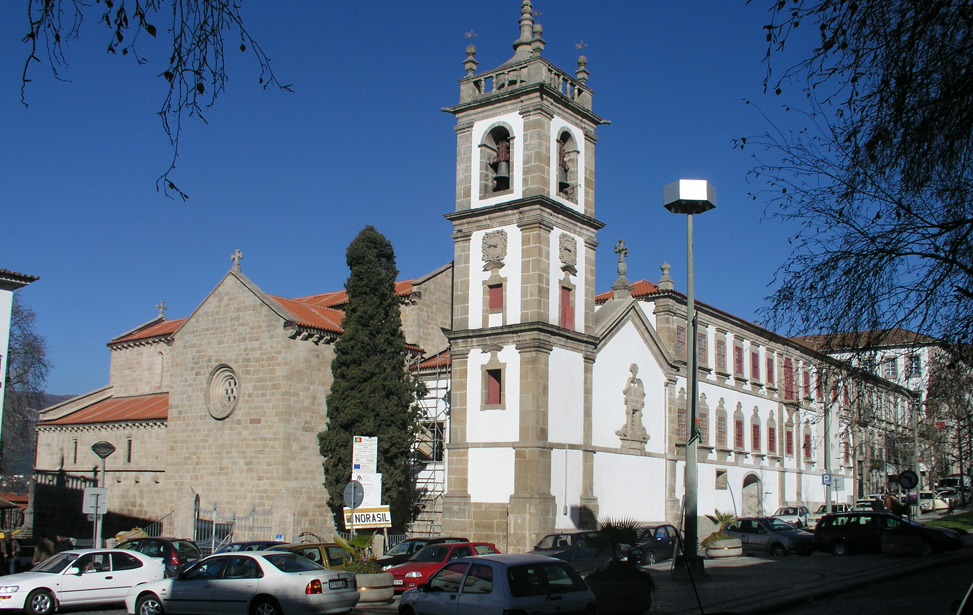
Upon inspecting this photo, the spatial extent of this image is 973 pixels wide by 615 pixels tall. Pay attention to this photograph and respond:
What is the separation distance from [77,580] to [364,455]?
8.68 metres

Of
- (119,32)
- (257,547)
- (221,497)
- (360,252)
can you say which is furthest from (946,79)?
(221,497)

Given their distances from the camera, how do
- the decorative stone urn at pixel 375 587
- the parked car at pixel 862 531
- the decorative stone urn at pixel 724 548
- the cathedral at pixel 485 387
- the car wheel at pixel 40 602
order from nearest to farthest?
the car wheel at pixel 40 602 → the decorative stone urn at pixel 375 587 → the parked car at pixel 862 531 → the decorative stone urn at pixel 724 548 → the cathedral at pixel 485 387

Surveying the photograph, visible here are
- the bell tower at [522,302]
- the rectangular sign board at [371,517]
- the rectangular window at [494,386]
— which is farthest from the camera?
the rectangular window at [494,386]

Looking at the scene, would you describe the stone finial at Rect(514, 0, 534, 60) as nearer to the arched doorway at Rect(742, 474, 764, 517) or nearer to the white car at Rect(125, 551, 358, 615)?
the white car at Rect(125, 551, 358, 615)

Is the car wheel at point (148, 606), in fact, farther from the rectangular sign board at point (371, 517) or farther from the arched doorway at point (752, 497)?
the arched doorway at point (752, 497)

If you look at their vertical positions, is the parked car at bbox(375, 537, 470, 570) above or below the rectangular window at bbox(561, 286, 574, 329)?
below

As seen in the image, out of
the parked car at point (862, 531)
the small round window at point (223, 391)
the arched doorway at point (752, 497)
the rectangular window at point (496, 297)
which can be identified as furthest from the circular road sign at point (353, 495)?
the arched doorway at point (752, 497)

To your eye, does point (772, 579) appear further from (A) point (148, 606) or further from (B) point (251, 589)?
(A) point (148, 606)

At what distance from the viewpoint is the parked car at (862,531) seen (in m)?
26.5

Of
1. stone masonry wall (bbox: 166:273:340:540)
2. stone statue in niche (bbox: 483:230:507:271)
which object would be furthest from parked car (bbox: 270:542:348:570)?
stone statue in niche (bbox: 483:230:507:271)

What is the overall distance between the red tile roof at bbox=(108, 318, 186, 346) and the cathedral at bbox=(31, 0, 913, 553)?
6.14 m

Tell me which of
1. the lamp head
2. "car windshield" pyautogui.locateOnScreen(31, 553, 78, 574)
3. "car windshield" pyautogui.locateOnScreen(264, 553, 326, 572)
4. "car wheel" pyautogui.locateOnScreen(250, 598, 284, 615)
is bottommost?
"car wheel" pyautogui.locateOnScreen(250, 598, 284, 615)

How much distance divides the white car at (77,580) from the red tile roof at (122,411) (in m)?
18.8

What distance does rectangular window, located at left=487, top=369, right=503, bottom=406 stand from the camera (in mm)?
30094
